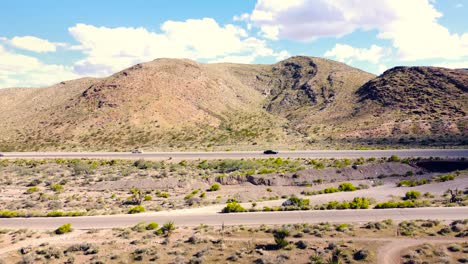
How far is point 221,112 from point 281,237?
87192mm

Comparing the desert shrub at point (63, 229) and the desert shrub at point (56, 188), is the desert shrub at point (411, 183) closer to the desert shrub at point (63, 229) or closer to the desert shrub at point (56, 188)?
the desert shrub at point (63, 229)

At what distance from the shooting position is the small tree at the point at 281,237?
1988 cm

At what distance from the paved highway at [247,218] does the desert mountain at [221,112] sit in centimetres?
4378

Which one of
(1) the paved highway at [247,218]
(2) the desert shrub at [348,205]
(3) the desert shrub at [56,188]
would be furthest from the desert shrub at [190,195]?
(3) the desert shrub at [56,188]

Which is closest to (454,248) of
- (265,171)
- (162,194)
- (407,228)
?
(407,228)

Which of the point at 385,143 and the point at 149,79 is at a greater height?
the point at 149,79

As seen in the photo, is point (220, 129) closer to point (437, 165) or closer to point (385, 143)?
A: point (385, 143)

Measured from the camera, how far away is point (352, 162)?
4834cm

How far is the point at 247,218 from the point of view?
84.0 ft

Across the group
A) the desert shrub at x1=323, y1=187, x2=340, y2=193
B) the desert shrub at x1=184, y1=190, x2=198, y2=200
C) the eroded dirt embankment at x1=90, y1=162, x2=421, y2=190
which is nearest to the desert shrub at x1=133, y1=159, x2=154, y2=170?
the eroded dirt embankment at x1=90, y1=162, x2=421, y2=190

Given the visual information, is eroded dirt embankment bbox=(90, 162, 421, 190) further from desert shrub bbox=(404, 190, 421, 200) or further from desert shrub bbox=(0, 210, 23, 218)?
desert shrub bbox=(0, 210, 23, 218)

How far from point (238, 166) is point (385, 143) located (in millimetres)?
39076

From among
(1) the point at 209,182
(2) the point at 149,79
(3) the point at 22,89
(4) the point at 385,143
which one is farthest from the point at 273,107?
(3) the point at 22,89

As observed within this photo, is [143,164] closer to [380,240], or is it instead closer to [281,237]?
[281,237]
